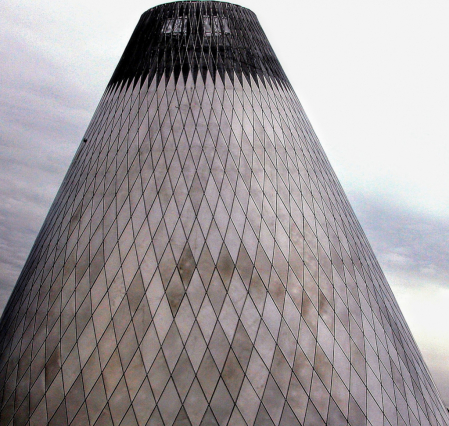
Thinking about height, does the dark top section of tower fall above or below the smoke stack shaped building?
above

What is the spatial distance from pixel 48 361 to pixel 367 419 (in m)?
16.3

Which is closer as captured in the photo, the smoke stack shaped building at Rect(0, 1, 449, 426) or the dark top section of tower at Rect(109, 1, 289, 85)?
the smoke stack shaped building at Rect(0, 1, 449, 426)

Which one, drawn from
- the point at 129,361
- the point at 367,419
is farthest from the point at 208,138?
the point at 367,419

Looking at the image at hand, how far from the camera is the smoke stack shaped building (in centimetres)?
2514

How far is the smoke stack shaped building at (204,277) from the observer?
990 inches

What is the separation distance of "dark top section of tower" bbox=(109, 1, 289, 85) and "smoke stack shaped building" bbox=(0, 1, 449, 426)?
13cm

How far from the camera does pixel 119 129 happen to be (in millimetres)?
34000

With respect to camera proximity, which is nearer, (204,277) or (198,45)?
(204,277)

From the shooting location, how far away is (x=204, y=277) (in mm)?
26906

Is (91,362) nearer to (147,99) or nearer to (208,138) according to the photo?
(208,138)

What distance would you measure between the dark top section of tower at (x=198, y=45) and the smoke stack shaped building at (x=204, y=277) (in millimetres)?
125

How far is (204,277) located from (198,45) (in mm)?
15927

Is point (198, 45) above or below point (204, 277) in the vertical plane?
above

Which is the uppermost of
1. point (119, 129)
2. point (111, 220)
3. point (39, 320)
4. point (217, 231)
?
point (119, 129)
